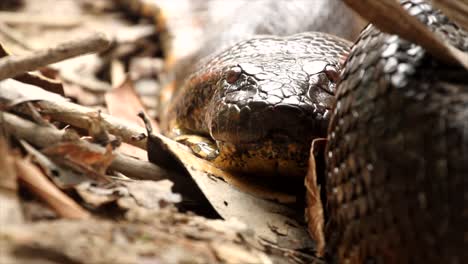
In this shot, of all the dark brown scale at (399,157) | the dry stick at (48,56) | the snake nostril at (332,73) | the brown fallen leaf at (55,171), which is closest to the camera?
the dark brown scale at (399,157)

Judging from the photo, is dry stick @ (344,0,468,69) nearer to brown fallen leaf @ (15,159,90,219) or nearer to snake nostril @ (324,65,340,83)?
snake nostril @ (324,65,340,83)

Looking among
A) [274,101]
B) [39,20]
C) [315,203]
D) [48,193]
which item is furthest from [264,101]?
[39,20]

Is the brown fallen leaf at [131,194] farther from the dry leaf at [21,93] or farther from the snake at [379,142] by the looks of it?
the snake at [379,142]

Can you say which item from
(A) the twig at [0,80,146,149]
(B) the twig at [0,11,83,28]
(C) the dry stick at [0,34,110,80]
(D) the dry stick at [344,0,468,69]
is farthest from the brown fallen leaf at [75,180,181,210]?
(B) the twig at [0,11,83,28]

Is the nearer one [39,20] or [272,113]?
[272,113]

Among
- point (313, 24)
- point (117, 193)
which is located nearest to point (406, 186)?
point (117, 193)

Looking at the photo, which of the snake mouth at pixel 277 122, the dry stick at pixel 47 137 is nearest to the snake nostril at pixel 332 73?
the snake mouth at pixel 277 122

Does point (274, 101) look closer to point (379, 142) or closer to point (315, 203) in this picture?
point (315, 203)
